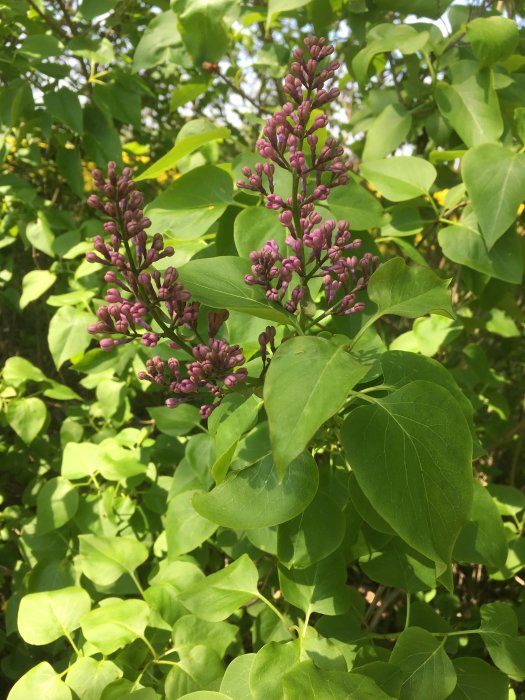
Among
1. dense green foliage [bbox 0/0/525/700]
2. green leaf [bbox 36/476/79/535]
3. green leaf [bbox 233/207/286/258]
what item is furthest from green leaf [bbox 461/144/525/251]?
green leaf [bbox 36/476/79/535]

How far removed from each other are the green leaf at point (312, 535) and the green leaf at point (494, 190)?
50 centimetres

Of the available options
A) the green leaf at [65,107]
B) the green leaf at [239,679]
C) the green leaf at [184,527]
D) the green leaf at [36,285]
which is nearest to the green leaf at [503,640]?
the green leaf at [239,679]

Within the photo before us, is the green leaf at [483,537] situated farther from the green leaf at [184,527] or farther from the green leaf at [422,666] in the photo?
the green leaf at [184,527]

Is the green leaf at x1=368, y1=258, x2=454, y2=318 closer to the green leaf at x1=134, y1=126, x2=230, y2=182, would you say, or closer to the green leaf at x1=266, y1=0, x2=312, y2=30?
the green leaf at x1=134, y1=126, x2=230, y2=182

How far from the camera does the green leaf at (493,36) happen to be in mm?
1066

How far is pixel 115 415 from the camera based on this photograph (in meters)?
1.51

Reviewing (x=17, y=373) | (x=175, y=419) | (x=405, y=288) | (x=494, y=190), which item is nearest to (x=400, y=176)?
(x=494, y=190)

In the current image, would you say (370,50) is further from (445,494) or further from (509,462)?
(509,462)

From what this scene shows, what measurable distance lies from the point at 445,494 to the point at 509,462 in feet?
5.07

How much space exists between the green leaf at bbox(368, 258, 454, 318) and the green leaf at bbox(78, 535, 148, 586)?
2.38ft

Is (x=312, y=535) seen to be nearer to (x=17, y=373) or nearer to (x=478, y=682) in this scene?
(x=478, y=682)

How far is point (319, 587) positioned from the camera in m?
0.90

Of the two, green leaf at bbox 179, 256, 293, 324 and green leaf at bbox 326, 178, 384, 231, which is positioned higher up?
green leaf at bbox 179, 256, 293, 324

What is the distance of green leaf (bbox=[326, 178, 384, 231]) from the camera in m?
0.94
